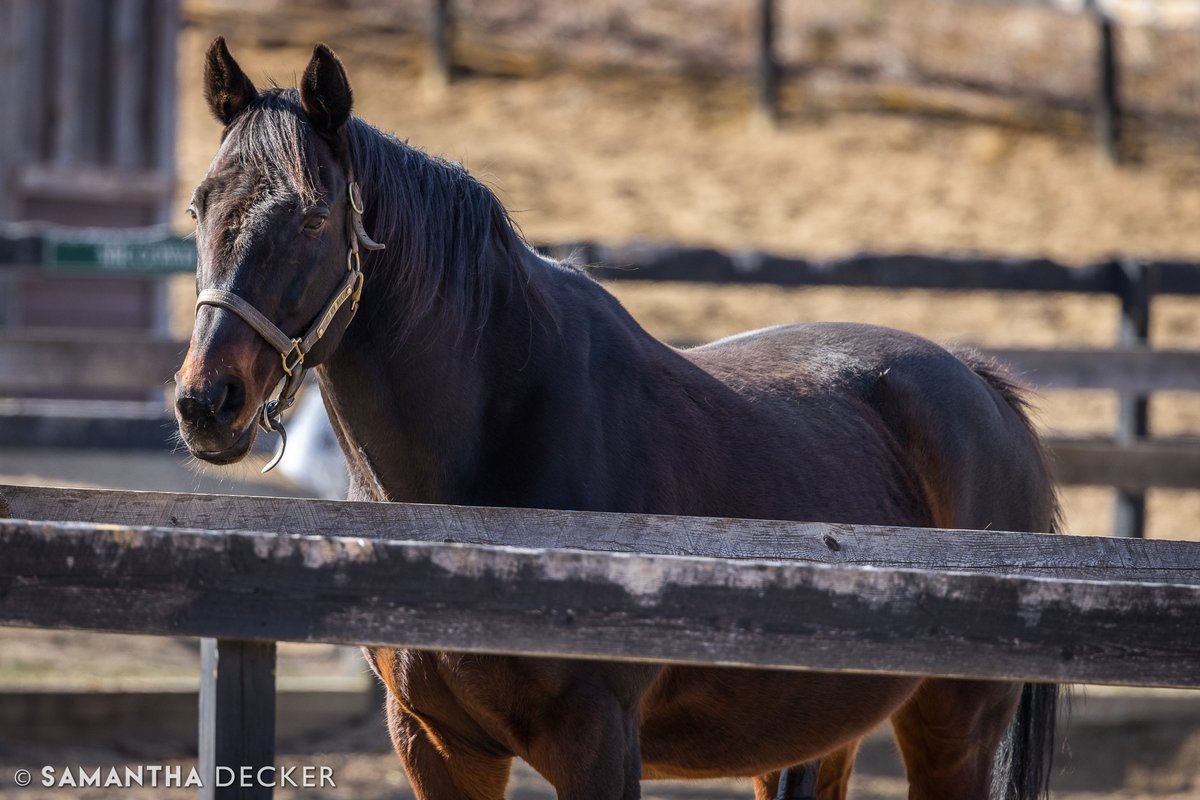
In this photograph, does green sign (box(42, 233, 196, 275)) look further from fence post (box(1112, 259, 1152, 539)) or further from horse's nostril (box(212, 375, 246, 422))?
fence post (box(1112, 259, 1152, 539))

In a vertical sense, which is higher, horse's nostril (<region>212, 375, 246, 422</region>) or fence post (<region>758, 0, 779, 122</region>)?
fence post (<region>758, 0, 779, 122</region>)

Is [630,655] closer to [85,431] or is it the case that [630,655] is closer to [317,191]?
[317,191]

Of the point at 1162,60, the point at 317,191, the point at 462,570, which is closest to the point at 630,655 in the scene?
the point at 462,570

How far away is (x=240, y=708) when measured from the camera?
186 cm

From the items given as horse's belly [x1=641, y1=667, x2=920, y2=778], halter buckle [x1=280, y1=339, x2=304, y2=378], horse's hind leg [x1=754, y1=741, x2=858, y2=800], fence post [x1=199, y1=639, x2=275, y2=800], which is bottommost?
horse's hind leg [x1=754, y1=741, x2=858, y2=800]

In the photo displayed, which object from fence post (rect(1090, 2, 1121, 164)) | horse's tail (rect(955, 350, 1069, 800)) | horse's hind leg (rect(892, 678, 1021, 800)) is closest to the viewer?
horse's hind leg (rect(892, 678, 1021, 800))

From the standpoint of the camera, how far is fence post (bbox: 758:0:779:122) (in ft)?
49.1

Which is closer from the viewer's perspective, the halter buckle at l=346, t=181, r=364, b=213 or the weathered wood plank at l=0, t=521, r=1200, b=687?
the weathered wood plank at l=0, t=521, r=1200, b=687

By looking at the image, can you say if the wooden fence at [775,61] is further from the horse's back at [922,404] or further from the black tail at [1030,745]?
the black tail at [1030,745]

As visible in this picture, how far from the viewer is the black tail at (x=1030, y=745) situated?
12.2ft

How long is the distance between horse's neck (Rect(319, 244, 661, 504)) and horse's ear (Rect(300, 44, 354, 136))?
1.17ft

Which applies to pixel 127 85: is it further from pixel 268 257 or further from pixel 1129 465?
pixel 268 257

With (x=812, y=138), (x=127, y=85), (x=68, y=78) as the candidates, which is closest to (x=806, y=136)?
(x=812, y=138)

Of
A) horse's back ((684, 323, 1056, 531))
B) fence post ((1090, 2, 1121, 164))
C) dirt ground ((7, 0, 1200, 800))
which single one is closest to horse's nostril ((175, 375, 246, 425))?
horse's back ((684, 323, 1056, 531))
